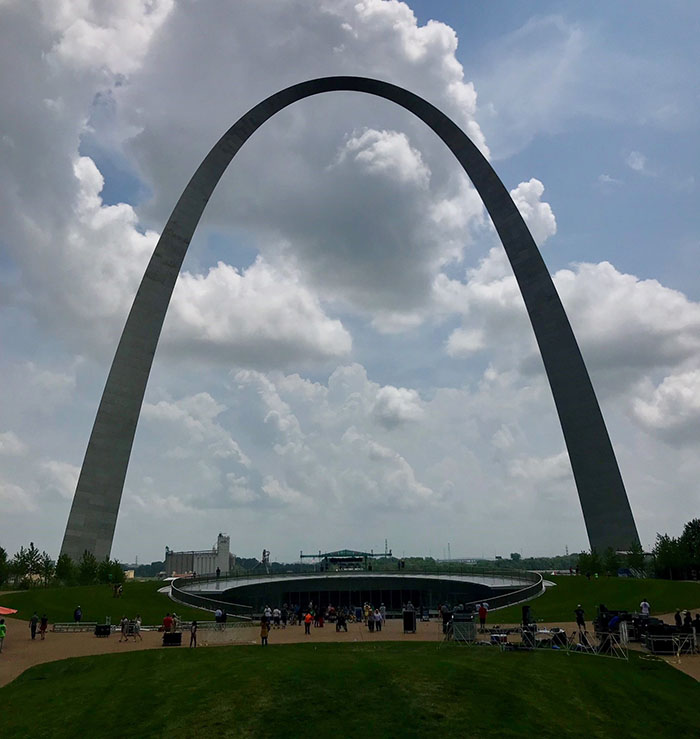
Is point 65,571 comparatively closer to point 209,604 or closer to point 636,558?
point 209,604

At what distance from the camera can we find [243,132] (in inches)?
2226

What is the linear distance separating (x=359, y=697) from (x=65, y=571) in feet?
115

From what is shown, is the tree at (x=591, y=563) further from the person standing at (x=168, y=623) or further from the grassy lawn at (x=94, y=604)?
the person standing at (x=168, y=623)

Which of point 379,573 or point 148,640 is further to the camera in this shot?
point 379,573

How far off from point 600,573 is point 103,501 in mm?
35131

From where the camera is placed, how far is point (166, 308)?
52.4m

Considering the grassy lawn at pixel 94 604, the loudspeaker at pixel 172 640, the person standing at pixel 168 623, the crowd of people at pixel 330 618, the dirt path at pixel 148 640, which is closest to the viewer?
the dirt path at pixel 148 640

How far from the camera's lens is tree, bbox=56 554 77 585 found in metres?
42.7

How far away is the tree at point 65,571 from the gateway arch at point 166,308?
52.9 inches

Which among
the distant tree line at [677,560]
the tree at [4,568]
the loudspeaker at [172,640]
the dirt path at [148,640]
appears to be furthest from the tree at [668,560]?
the tree at [4,568]

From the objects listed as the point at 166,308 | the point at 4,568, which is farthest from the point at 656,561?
the point at 4,568

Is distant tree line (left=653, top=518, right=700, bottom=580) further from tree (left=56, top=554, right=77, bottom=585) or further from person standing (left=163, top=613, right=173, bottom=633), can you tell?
tree (left=56, top=554, right=77, bottom=585)

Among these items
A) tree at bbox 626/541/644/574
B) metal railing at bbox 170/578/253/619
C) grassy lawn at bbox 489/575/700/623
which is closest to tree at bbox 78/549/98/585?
metal railing at bbox 170/578/253/619

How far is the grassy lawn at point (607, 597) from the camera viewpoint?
1229 inches
